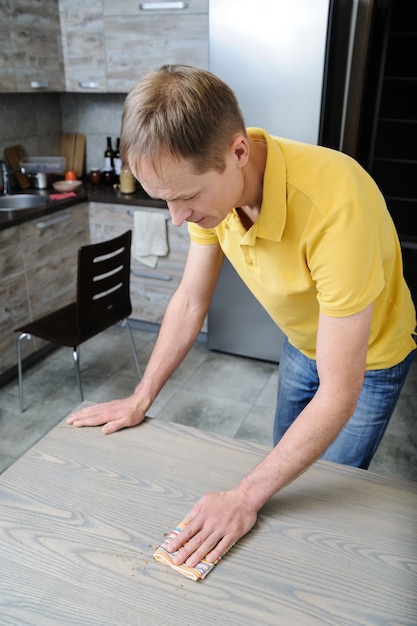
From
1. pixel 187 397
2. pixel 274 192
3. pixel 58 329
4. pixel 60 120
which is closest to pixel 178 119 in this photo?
pixel 274 192

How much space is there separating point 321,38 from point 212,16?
53 cm

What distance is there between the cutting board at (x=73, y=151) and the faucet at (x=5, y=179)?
1.71 ft

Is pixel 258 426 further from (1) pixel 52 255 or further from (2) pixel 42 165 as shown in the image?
(2) pixel 42 165

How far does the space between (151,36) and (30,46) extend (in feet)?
2.18

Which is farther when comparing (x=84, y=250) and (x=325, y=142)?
(x=325, y=142)

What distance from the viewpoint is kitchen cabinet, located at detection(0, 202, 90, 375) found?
2.68 m

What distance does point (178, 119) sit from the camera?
763 millimetres

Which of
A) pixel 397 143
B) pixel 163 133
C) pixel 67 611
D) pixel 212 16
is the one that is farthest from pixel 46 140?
pixel 67 611

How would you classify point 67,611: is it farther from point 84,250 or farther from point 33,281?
point 33,281

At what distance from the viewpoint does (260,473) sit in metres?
0.92

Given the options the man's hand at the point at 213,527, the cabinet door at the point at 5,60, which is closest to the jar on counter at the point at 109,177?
the cabinet door at the point at 5,60

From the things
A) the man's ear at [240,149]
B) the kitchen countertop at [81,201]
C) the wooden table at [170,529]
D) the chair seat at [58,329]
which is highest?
the man's ear at [240,149]

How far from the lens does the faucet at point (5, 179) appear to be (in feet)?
10.1

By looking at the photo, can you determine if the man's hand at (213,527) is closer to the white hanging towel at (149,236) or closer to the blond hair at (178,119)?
the blond hair at (178,119)
